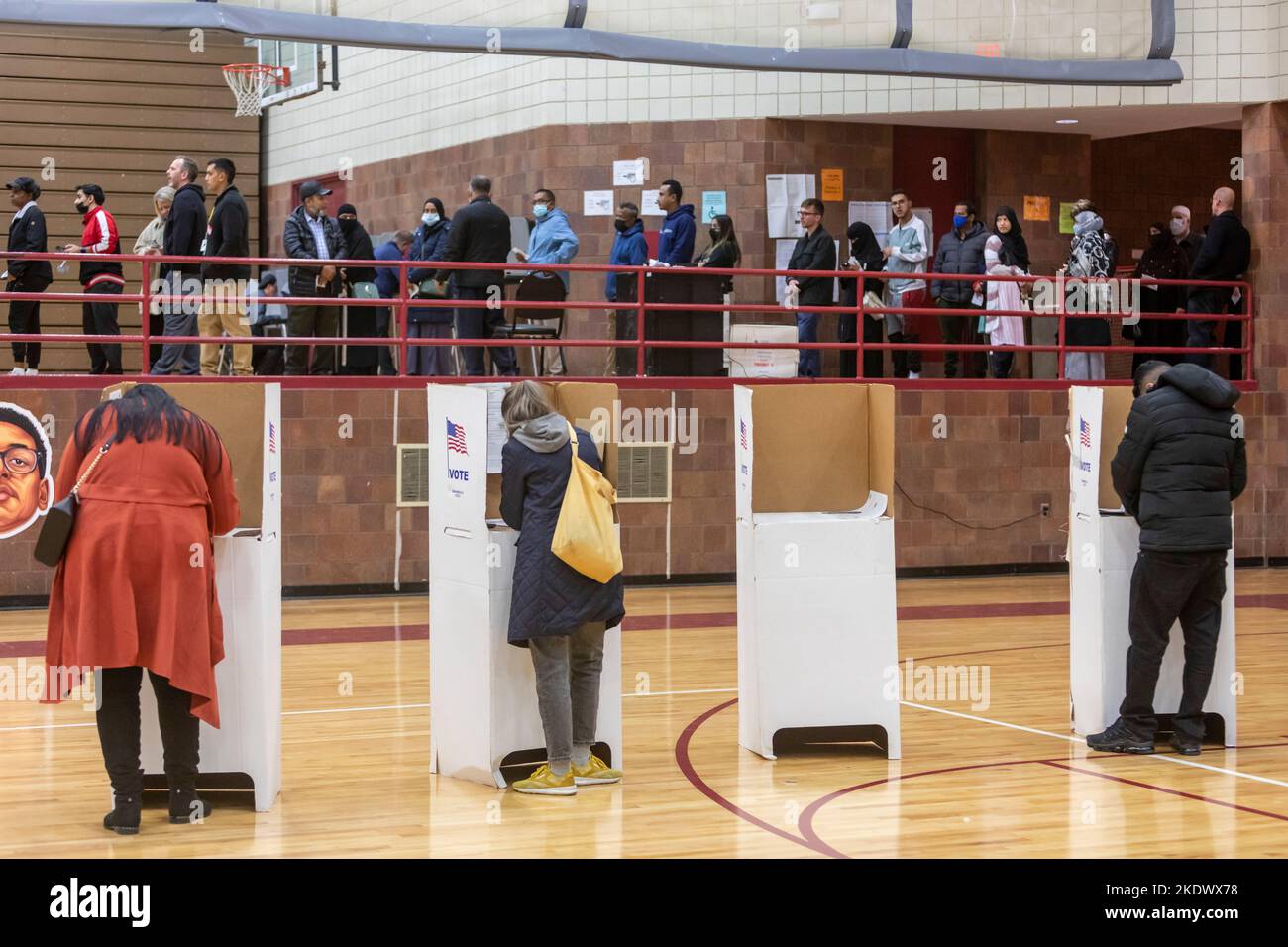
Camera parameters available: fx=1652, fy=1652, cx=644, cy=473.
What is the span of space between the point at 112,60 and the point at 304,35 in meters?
10.2

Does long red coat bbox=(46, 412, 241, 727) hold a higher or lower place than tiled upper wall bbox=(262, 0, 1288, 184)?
lower

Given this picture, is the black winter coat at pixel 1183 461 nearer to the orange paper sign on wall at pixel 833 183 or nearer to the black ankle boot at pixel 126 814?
the black ankle boot at pixel 126 814

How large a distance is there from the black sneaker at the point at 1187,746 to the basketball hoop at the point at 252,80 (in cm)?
1443

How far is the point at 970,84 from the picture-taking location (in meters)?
17.1

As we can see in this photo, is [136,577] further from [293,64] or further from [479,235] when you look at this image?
[293,64]

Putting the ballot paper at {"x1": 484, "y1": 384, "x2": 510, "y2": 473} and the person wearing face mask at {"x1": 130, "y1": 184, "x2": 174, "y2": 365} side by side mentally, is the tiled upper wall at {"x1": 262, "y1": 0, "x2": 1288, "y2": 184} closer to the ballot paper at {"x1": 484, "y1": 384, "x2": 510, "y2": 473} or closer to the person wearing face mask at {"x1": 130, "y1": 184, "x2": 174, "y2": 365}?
the person wearing face mask at {"x1": 130, "y1": 184, "x2": 174, "y2": 365}

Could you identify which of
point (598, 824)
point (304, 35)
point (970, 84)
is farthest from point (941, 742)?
point (970, 84)

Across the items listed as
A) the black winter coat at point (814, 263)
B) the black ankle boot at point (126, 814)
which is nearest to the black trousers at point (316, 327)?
the black winter coat at point (814, 263)

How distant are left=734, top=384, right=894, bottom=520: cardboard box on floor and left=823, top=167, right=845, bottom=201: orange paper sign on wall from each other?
9739 mm

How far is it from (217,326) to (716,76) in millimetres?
6262

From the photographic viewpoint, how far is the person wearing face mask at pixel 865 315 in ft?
53.9

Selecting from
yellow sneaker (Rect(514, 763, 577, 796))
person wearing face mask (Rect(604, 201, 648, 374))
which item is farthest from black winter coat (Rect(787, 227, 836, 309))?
yellow sneaker (Rect(514, 763, 577, 796))

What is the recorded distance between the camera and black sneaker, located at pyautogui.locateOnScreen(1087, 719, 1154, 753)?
806 cm

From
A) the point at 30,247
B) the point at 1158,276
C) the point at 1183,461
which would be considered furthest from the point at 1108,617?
the point at 30,247
